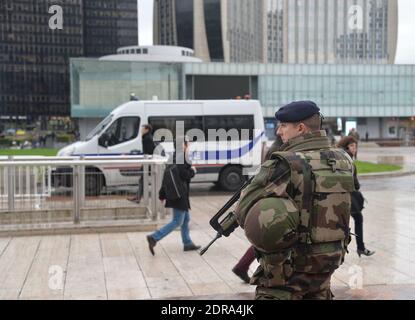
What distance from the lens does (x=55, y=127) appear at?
407ft

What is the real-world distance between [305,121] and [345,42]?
149192 millimetres

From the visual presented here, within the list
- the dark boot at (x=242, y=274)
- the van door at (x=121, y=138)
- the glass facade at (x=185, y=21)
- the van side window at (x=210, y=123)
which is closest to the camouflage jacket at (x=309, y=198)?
the dark boot at (x=242, y=274)

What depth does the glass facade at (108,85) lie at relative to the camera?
220 ft

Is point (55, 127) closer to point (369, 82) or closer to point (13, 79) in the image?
point (13, 79)

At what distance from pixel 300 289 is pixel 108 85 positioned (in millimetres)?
67293

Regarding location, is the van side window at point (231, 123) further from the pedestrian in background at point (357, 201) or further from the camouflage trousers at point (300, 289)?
the camouflage trousers at point (300, 289)

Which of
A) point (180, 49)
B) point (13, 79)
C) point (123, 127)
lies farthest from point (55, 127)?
point (123, 127)

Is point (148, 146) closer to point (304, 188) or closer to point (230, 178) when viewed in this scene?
point (230, 178)

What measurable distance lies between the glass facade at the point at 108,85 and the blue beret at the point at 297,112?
63773 mm

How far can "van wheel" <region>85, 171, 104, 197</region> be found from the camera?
31.4ft

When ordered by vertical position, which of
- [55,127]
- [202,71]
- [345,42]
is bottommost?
[55,127]

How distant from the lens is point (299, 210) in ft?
8.41

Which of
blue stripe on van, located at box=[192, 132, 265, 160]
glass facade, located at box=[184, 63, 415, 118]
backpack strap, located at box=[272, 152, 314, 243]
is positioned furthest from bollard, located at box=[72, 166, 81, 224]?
glass facade, located at box=[184, 63, 415, 118]

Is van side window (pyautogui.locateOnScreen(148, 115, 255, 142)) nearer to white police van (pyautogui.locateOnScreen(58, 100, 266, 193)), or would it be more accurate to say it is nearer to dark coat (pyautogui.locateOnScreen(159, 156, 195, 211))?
white police van (pyautogui.locateOnScreen(58, 100, 266, 193))
